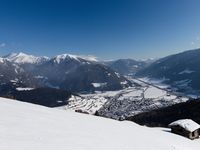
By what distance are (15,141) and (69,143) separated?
12.9 ft

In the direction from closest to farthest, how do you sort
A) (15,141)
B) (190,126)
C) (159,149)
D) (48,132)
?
(15,141) → (48,132) → (159,149) → (190,126)

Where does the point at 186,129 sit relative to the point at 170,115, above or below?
below

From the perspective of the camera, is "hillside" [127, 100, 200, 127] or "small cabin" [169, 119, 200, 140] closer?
"small cabin" [169, 119, 200, 140]

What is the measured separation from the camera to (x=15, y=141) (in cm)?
1634

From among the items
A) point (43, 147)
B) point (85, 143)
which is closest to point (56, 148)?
point (43, 147)

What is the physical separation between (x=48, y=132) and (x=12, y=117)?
4108mm

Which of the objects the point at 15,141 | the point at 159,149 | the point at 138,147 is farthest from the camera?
the point at 159,149

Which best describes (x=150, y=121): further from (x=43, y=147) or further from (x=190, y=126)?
(x=43, y=147)

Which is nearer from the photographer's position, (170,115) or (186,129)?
(186,129)

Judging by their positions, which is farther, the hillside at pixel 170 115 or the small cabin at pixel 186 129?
the hillside at pixel 170 115

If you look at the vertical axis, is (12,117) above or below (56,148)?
above

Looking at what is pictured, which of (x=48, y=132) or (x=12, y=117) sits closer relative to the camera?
(x=48, y=132)

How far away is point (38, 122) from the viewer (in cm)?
2347

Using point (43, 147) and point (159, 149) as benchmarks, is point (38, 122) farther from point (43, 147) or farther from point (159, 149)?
point (159, 149)
